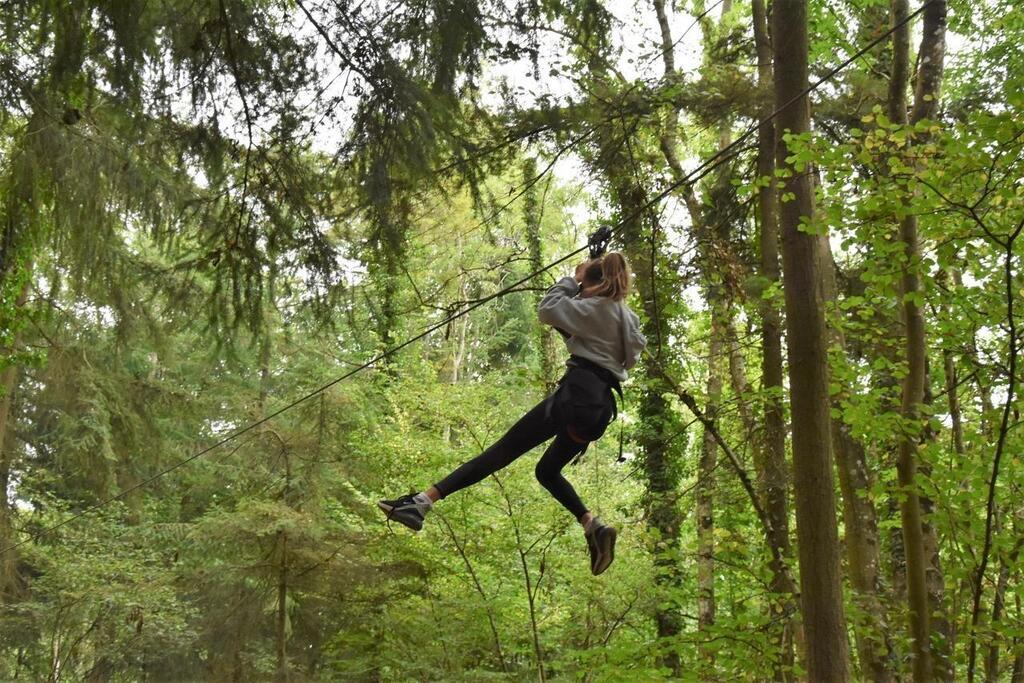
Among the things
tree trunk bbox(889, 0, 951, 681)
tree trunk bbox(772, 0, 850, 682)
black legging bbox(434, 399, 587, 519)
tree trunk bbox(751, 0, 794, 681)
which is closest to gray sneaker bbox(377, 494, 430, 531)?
black legging bbox(434, 399, 587, 519)

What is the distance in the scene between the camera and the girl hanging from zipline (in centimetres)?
330

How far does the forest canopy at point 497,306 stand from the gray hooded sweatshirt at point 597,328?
507 millimetres

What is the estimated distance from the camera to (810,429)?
4039 mm

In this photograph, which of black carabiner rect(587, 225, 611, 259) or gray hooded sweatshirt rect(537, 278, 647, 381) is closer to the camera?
gray hooded sweatshirt rect(537, 278, 647, 381)

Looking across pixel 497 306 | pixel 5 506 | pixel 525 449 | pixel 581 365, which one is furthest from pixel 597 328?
pixel 5 506

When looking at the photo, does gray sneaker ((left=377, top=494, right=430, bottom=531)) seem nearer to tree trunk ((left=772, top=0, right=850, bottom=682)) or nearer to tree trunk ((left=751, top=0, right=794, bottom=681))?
tree trunk ((left=772, top=0, right=850, bottom=682))

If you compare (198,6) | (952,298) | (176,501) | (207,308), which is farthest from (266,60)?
(176,501)

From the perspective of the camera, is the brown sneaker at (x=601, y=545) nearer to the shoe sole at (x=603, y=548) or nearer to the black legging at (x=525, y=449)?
the shoe sole at (x=603, y=548)

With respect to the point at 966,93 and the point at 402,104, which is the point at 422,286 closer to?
the point at 966,93

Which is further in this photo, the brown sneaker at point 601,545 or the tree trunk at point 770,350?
the tree trunk at point 770,350

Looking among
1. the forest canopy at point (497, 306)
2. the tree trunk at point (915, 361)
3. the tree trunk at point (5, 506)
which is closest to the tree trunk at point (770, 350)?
the forest canopy at point (497, 306)

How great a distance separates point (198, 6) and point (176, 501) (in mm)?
13495

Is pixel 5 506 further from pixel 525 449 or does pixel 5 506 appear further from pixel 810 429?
pixel 810 429

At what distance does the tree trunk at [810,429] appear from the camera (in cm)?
393
